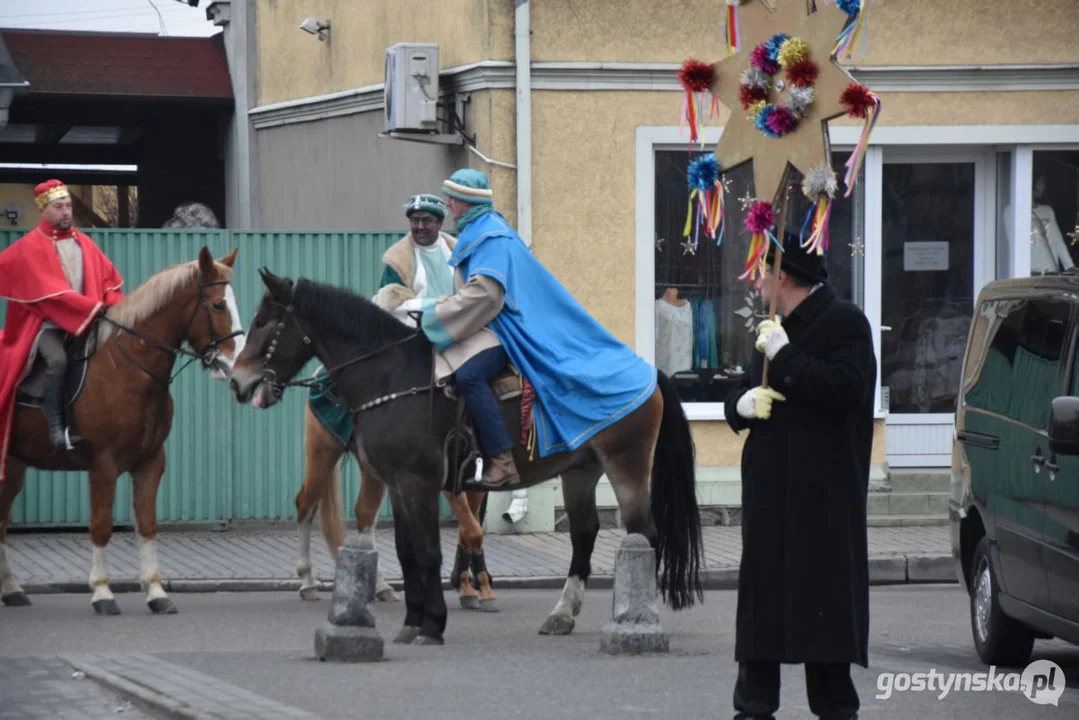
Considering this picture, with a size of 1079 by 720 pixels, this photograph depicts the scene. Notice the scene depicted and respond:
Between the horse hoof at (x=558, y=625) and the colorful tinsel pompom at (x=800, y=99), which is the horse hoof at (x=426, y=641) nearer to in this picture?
the horse hoof at (x=558, y=625)

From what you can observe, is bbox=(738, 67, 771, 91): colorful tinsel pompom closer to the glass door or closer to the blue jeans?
the blue jeans

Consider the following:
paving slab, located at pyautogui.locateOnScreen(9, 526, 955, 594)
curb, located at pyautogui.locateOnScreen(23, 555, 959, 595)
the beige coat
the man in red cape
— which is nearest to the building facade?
paving slab, located at pyautogui.locateOnScreen(9, 526, 955, 594)

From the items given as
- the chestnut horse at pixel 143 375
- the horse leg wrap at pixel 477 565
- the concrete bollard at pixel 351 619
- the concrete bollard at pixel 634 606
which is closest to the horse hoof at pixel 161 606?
the chestnut horse at pixel 143 375

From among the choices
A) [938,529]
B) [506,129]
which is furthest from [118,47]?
[938,529]

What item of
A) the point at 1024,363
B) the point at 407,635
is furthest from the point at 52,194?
the point at 1024,363

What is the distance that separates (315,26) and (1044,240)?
8146 mm

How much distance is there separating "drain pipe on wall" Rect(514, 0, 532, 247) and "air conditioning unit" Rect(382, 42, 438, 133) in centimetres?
77

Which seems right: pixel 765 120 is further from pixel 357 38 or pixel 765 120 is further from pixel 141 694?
pixel 357 38

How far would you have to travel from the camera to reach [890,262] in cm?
1634

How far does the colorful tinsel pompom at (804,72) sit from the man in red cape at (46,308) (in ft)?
19.8

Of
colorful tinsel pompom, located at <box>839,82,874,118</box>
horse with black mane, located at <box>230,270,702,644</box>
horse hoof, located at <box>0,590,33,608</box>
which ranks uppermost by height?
colorful tinsel pompom, located at <box>839,82,874,118</box>

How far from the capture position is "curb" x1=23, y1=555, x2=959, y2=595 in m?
12.7

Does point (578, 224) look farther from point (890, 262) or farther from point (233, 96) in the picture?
point (233, 96)

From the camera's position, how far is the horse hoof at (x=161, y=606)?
440 inches
